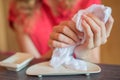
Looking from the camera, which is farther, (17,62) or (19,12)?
(19,12)

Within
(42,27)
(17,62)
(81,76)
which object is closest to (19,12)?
(42,27)

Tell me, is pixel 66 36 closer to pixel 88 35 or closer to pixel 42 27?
pixel 88 35

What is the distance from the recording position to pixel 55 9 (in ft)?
3.11

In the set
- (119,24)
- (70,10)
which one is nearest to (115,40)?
(119,24)

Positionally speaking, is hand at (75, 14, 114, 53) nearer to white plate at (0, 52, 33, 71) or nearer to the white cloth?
the white cloth

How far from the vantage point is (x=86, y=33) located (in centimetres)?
45

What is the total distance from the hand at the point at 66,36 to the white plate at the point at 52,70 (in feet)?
0.16

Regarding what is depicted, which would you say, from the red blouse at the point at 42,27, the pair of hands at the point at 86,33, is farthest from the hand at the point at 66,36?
the red blouse at the point at 42,27

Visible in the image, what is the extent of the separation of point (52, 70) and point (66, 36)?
75mm

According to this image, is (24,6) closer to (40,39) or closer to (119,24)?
(40,39)

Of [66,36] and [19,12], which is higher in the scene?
[19,12]

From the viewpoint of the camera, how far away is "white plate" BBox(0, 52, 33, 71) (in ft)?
1.59

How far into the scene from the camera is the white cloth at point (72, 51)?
1.48ft

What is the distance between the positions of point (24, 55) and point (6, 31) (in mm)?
1025
